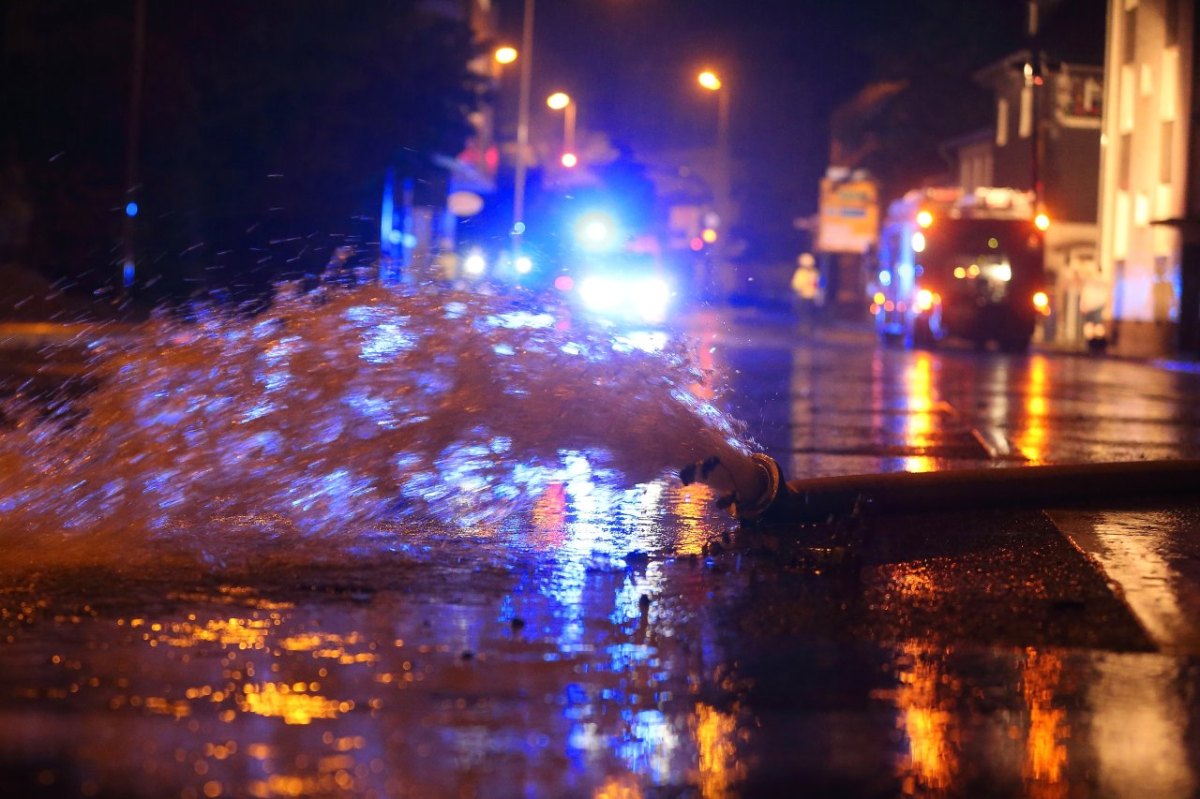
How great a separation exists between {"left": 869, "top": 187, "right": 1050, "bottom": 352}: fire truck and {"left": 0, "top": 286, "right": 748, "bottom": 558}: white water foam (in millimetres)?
30529

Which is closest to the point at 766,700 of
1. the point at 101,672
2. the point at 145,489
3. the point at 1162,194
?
the point at 101,672

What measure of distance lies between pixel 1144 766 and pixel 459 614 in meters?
2.51

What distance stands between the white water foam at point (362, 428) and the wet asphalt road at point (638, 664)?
44 centimetres

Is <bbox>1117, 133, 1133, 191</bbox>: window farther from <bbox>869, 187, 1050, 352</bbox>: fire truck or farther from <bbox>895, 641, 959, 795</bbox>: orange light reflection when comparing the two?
<bbox>895, 641, 959, 795</bbox>: orange light reflection

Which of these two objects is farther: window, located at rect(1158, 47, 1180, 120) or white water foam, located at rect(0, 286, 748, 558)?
window, located at rect(1158, 47, 1180, 120)

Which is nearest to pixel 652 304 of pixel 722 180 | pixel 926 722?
pixel 926 722

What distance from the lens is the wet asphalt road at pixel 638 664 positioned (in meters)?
4.12

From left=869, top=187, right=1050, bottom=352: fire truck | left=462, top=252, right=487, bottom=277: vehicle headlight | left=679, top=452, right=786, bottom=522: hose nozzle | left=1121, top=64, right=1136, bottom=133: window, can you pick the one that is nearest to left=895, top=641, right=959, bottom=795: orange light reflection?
left=679, top=452, right=786, bottom=522: hose nozzle

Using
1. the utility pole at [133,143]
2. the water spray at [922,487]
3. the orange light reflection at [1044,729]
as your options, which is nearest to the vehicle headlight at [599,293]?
the water spray at [922,487]

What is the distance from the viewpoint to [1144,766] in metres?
4.27

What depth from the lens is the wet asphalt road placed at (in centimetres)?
412

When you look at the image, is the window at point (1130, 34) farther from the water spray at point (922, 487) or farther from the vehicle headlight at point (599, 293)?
the water spray at point (922, 487)

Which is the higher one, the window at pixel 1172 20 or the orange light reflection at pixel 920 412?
the window at pixel 1172 20

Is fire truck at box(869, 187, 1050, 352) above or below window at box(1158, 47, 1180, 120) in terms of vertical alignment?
below
